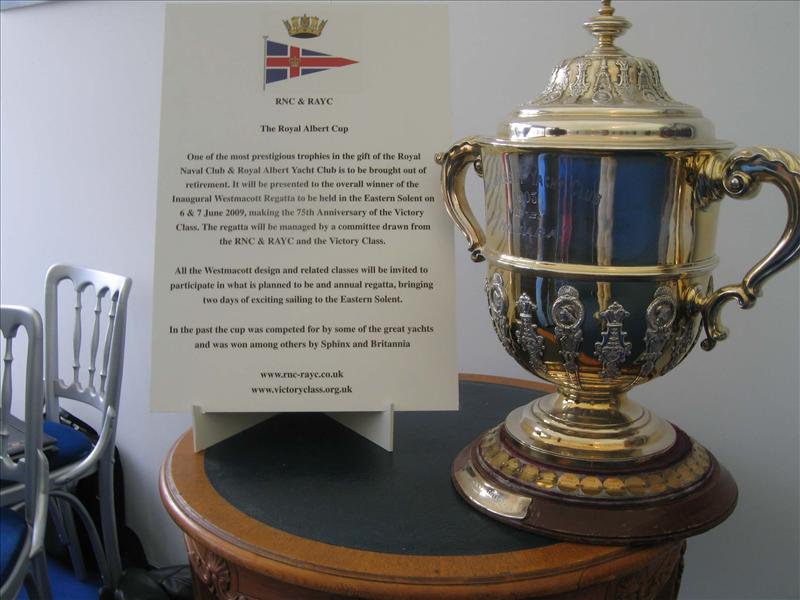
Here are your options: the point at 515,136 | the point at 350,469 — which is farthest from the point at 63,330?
the point at 515,136

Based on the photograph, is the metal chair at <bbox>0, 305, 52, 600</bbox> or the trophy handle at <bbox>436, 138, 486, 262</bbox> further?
the metal chair at <bbox>0, 305, 52, 600</bbox>

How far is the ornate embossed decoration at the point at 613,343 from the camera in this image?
2.15ft

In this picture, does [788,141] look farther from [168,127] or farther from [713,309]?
[168,127]

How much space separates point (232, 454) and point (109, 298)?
37.4 inches

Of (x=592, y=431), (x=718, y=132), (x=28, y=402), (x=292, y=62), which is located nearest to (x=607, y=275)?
(x=592, y=431)

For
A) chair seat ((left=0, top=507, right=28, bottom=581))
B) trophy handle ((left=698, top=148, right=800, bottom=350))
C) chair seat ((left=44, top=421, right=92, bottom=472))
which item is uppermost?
trophy handle ((left=698, top=148, right=800, bottom=350))

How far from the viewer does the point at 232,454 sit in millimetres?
860

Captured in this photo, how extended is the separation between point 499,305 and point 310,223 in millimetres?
239

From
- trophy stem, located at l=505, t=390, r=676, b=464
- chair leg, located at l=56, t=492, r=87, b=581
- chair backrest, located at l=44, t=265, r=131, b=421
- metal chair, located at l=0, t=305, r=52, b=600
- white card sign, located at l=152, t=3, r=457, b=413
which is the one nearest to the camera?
trophy stem, located at l=505, t=390, r=676, b=464

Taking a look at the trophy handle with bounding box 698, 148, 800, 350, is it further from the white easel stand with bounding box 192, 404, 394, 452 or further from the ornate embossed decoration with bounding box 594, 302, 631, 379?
the white easel stand with bounding box 192, 404, 394, 452

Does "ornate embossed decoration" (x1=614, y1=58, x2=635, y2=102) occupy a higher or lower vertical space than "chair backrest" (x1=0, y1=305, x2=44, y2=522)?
higher

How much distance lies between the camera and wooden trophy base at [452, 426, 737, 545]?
66 centimetres

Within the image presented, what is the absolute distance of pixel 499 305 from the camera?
729mm

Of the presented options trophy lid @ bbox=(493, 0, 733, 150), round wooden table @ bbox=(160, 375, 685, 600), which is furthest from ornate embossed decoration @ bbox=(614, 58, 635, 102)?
round wooden table @ bbox=(160, 375, 685, 600)
